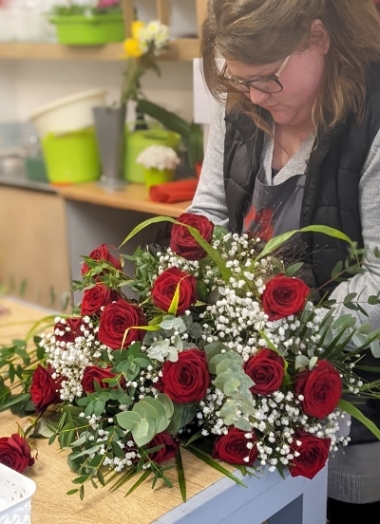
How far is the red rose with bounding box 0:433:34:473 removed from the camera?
3.44 ft

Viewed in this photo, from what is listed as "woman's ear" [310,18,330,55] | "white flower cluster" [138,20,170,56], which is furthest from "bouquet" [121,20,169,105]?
"woman's ear" [310,18,330,55]

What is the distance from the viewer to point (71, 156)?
2529 mm

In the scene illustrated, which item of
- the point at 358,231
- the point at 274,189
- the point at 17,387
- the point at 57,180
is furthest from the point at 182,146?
the point at 17,387

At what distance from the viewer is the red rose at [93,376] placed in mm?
1078

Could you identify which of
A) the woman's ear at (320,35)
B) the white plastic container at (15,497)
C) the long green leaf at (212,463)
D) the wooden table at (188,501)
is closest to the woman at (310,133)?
the woman's ear at (320,35)

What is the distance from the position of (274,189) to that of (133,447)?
2.07 feet

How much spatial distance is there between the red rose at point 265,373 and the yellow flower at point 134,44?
142 centimetres

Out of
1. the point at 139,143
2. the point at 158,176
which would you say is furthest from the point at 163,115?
the point at 158,176

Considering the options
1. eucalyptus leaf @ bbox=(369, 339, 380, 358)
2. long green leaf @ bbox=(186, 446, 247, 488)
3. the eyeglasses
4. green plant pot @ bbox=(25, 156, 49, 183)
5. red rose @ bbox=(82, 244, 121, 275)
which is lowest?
long green leaf @ bbox=(186, 446, 247, 488)

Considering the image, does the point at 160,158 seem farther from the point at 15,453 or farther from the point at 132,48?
the point at 15,453

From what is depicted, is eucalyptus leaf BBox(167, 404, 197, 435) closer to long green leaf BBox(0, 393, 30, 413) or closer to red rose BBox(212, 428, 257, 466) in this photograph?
red rose BBox(212, 428, 257, 466)

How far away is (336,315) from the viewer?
118 cm

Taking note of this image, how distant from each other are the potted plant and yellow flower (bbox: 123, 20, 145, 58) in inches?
6.2

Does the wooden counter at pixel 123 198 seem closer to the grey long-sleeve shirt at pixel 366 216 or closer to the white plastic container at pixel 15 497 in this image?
the grey long-sleeve shirt at pixel 366 216
